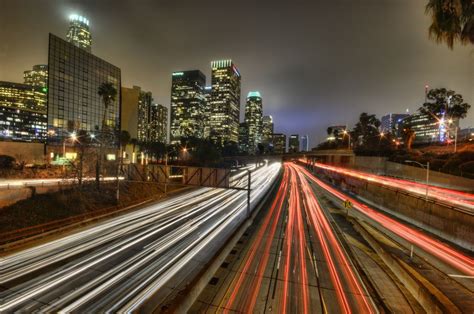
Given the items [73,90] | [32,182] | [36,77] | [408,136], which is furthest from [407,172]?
[36,77]

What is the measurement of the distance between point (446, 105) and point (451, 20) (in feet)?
252

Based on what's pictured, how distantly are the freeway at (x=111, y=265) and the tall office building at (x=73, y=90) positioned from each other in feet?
194

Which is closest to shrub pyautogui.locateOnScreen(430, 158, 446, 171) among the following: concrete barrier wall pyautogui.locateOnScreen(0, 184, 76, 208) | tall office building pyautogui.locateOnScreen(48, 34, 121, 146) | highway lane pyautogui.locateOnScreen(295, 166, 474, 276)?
highway lane pyautogui.locateOnScreen(295, 166, 474, 276)

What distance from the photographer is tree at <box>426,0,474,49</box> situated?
9055 millimetres

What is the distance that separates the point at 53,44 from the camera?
219ft

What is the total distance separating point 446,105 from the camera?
64875mm

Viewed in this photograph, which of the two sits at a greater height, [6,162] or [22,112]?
[22,112]

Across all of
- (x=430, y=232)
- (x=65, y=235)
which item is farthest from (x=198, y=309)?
(x=430, y=232)

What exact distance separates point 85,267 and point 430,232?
109ft

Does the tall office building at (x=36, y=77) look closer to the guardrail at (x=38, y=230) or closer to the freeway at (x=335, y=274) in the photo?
the guardrail at (x=38, y=230)

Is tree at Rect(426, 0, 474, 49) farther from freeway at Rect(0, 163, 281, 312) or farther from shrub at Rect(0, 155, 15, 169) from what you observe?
shrub at Rect(0, 155, 15, 169)

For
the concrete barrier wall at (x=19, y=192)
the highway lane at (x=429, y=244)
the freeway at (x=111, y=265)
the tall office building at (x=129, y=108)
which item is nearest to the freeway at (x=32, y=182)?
the concrete barrier wall at (x=19, y=192)

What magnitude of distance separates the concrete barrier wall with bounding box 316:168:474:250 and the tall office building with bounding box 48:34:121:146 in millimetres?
74442

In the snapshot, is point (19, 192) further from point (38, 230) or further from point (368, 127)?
point (368, 127)
